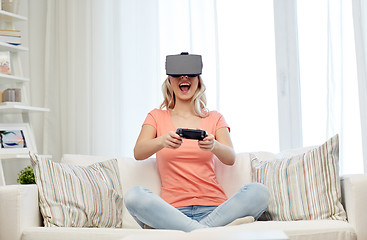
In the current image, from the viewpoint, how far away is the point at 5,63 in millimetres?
3168

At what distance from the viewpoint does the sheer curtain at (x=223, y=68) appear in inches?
118

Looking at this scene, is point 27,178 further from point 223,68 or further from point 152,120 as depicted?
point 223,68

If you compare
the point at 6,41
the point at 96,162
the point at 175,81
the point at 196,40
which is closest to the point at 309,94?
the point at 196,40

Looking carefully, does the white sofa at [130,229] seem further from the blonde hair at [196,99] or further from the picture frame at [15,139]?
the picture frame at [15,139]

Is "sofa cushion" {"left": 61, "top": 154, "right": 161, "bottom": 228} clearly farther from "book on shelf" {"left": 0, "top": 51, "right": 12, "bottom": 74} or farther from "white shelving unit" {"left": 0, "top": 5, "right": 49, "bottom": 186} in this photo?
"book on shelf" {"left": 0, "top": 51, "right": 12, "bottom": 74}

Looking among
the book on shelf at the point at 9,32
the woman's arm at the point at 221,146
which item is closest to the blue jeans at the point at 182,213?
the woman's arm at the point at 221,146

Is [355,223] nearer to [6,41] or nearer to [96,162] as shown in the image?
[96,162]

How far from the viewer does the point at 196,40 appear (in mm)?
3324

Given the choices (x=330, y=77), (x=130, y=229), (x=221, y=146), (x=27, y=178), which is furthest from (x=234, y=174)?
(x=27, y=178)

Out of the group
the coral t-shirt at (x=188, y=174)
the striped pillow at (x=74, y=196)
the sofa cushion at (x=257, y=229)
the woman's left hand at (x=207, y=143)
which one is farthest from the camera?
the coral t-shirt at (x=188, y=174)

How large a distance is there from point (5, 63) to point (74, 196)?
1.38 meters

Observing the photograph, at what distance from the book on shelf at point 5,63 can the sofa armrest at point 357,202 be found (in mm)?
2142

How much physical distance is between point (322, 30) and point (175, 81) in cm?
110

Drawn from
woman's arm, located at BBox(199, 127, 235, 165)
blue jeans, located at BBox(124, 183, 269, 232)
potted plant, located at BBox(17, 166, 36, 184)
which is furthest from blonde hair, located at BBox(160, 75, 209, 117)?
potted plant, located at BBox(17, 166, 36, 184)
